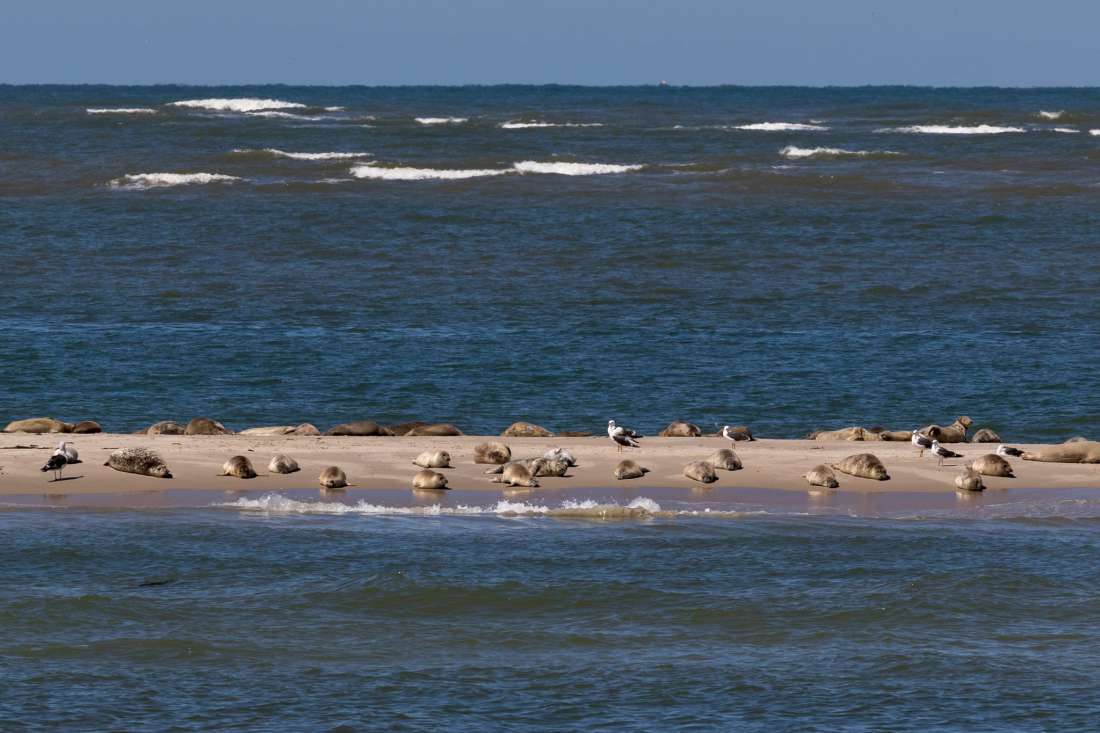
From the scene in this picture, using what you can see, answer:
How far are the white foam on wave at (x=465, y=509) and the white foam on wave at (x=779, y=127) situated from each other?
247 ft

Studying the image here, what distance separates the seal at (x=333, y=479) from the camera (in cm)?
2019

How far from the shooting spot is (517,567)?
17047 mm

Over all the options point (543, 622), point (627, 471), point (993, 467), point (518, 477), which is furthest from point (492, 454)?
point (993, 467)

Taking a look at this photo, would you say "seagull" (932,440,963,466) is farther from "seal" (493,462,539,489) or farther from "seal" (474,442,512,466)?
"seal" (474,442,512,466)

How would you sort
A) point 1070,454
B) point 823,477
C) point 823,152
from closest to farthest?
point 823,477
point 1070,454
point 823,152

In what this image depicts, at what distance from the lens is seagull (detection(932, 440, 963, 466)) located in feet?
69.5

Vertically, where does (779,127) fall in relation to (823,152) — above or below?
above

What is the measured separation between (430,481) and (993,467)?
6.81 metres

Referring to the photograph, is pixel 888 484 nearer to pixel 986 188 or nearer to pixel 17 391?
pixel 17 391

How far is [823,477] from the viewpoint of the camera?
66.9 feet

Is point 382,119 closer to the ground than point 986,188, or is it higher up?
higher up

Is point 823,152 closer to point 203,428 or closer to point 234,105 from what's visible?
point 203,428

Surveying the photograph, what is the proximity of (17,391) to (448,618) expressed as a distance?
43.4 feet

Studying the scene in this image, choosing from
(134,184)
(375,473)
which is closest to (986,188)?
(134,184)
